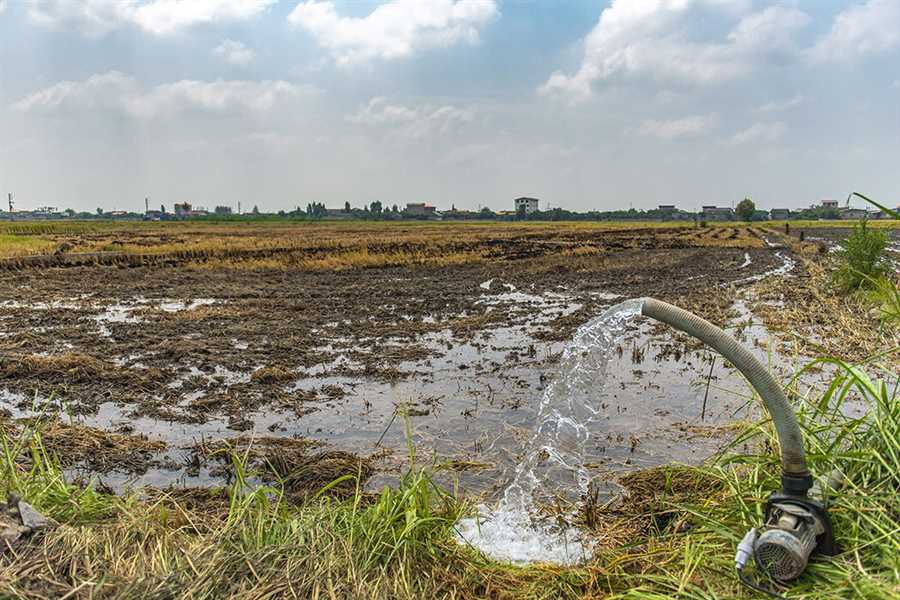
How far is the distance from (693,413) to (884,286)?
13.2 feet

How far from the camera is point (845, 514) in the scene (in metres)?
2.39

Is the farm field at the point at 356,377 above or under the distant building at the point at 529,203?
under

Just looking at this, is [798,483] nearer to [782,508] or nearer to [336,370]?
[782,508]

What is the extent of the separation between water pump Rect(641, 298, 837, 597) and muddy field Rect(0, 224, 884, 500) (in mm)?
1909

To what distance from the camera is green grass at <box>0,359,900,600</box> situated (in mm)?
2262

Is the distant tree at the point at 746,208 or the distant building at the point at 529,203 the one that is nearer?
the distant tree at the point at 746,208

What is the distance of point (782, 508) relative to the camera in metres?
2.28

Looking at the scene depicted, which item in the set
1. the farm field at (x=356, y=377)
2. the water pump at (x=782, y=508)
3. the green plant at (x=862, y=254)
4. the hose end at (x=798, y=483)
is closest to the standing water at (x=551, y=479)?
the farm field at (x=356, y=377)

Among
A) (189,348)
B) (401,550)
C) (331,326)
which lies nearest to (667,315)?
(401,550)

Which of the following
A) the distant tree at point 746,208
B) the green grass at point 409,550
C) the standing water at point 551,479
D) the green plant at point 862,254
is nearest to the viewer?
the green grass at point 409,550

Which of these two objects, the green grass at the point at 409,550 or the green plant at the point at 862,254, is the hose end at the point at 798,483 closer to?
the green grass at the point at 409,550

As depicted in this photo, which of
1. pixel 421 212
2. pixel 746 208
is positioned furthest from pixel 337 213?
pixel 746 208

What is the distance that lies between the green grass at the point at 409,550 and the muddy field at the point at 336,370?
59.1 inches

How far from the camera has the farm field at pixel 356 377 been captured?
4926 millimetres
